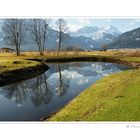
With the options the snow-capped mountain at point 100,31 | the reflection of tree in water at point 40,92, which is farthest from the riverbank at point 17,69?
the snow-capped mountain at point 100,31

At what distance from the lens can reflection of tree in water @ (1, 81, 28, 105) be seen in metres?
30.7

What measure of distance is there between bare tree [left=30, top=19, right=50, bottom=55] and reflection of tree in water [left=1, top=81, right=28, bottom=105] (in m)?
3.93

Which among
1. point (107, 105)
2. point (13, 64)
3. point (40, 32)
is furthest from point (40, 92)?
point (107, 105)

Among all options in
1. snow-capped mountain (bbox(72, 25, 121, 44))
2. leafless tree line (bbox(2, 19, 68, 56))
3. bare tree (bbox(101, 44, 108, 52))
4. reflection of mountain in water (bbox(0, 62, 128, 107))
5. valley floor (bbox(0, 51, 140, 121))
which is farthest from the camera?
bare tree (bbox(101, 44, 108, 52))

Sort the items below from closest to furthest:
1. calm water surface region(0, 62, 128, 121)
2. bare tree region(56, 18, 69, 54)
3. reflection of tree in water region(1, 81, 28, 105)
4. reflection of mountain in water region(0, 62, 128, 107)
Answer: calm water surface region(0, 62, 128, 121)
bare tree region(56, 18, 69, 54)
reflection of tree in water region(1, 81, 28, 105)
reflection of mountain in water region(0, 62, 128, 107)

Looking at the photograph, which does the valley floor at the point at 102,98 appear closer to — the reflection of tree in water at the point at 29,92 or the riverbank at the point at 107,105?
the riverbank at the point at 107,105

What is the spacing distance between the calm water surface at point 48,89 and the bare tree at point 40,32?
359 centimetres

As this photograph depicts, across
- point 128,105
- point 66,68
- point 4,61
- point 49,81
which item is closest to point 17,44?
point 4,61

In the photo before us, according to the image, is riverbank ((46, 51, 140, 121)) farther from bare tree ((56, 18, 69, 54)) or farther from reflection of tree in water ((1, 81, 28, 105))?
bare tree ((56, 18, 69, 54))

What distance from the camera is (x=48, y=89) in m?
34.0

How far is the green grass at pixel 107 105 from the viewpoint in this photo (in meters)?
21.8

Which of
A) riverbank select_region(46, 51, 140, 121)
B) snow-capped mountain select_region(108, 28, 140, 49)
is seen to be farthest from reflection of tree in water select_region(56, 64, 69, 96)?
snow-capped mountain select_region(108, 28, 140, 49)

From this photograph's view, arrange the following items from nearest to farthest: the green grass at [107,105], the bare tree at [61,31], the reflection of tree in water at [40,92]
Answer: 1. the green grass at [107,105]
2. the bare tree at [61,31]
3. the reflection of tree in water at [40,92]
